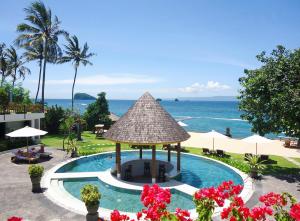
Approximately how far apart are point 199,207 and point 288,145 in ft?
104

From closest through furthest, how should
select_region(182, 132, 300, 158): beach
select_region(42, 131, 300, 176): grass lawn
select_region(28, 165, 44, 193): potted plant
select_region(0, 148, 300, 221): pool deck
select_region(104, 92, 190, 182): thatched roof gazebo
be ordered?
1. select_region(0, 148, 300, 221): pool deck
2. select_region(28, 165, 44, 193): potted plant
3. select_region(104, 92, 190, 182): thatched roof gazebo
4. select_region(42, 131, 300, 176): grass lawn
5. select_region(182, 132, 300, 158): beach

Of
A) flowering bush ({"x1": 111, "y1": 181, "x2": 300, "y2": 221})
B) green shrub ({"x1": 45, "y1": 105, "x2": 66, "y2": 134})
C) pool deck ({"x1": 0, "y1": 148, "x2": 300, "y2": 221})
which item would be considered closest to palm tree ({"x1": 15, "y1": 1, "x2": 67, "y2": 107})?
green shrub ({"x1": 45, "y1": 105, "x2": 66, "y2": 134})

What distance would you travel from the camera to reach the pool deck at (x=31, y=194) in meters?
12.8

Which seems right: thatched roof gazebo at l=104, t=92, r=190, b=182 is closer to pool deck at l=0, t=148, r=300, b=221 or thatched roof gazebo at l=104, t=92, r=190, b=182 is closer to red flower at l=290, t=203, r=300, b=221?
pool deck at l=0, t=148, r=300, b=221

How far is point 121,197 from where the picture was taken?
16.2 metres

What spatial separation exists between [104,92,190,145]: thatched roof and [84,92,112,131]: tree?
23716mm

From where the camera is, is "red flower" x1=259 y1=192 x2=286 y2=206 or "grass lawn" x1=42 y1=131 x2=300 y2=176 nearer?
"red flower" x1=259 y1=192 x2=286 y2=206

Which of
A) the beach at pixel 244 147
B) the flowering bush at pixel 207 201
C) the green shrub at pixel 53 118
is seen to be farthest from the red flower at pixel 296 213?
the green shrub at pixel 53 118

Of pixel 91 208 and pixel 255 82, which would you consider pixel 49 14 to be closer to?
pixel 255 82

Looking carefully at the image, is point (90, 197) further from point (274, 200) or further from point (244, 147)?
point (244, 147)

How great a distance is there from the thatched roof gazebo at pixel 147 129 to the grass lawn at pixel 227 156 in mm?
6905

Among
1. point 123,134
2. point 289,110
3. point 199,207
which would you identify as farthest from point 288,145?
point 199,207

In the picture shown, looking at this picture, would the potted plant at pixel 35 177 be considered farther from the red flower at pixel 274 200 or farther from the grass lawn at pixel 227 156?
the red flower at pixel 274 200

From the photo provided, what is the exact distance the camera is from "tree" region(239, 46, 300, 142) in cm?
1877
